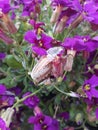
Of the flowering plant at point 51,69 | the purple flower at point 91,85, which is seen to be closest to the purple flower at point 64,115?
the flowering plant at point 51,69

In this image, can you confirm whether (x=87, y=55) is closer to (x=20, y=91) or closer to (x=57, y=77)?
(x=57, y=77)

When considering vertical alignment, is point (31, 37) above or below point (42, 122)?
above

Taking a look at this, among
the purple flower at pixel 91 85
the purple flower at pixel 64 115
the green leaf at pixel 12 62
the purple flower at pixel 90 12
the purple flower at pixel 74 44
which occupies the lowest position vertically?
the purple flower at pixel 64 115

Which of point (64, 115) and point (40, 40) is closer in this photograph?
point (40, 40)

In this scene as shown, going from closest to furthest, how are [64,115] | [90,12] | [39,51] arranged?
[39,51]
[90,12]
[64,115]

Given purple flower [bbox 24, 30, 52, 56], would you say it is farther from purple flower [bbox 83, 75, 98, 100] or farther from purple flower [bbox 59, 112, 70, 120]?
purple flower [bbox 59, 112, 70, 120]

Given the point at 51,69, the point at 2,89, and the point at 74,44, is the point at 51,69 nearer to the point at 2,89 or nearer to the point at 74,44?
the point at 74,44

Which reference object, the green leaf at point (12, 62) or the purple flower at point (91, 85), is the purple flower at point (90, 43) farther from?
the green leaf at point (12, 62)

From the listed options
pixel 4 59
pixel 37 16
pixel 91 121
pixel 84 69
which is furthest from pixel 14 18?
pixel 91 121

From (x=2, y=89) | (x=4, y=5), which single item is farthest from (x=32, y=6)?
(x=2, y=89)
